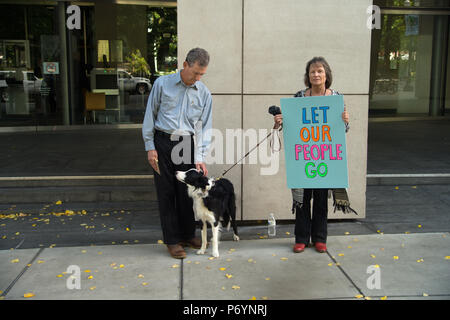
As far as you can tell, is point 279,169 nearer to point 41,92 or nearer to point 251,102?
point 251,102

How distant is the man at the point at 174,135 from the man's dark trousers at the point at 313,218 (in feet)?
3.64

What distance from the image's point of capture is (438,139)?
38.6 feet

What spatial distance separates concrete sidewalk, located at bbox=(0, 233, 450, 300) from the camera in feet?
13.1

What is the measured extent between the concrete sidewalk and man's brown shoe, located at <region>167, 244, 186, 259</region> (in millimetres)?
60

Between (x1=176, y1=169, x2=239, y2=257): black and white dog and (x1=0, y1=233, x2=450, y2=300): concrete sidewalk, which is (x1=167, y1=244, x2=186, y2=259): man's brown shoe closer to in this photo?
(x1=0, y1=233, x2=450, y2=300): concrete sidewalk

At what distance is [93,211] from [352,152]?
3582mm

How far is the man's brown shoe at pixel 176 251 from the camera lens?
478cm

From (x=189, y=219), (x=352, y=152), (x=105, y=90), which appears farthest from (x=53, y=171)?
(x=105, y=90)

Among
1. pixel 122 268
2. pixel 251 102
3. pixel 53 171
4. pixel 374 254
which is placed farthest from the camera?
pixel 53 171

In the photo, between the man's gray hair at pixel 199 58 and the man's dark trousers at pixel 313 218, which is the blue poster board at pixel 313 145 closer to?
the man's dark trousers at pixel 313 218

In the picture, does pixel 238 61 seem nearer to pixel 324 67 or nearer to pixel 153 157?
pixel 324 67

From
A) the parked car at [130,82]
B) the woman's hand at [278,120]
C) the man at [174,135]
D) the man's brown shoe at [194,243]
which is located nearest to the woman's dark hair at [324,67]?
the woman's hand at [278,120]

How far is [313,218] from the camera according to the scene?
4.99m

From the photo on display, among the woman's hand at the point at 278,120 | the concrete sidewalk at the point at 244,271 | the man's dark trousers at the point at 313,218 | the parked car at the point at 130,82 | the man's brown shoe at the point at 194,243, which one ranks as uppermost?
the parked car at the point at 130,82
